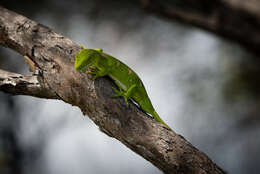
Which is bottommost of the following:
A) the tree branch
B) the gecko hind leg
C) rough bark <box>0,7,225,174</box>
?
the tree branch

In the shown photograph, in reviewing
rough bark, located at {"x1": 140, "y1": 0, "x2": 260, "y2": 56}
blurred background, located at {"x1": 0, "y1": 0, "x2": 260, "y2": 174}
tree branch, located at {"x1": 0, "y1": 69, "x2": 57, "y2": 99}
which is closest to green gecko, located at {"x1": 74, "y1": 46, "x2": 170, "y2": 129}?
tree branch, located at {"x1": 0, "y1": 69, "x2": 57, "y2": 99}

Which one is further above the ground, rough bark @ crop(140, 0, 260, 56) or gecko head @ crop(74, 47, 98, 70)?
rough bark @ crop(140, 0, 260, 56)

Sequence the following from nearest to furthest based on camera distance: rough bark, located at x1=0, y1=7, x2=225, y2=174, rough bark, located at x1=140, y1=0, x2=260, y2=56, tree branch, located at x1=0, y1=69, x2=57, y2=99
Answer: rough bark, located at x1=0, y1=7, x2=225, y2=174 < tree branch, located at x1=0, y1=69, x2=57, y2=99 < rough bark, located at x1=140, y1=0, x2=260, y2=56

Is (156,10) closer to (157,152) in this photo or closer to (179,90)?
(179,90)

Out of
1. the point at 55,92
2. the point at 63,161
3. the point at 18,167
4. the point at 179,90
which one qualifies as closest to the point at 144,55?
the point at 179,90

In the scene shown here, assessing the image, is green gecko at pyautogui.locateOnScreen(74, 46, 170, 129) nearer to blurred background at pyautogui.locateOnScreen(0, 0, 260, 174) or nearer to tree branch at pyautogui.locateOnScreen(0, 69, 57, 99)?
tree branch at pyautogui.locateOnScreen(0, 69, 57, 99)

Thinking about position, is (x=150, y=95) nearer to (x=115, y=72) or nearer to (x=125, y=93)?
(x=115, y=72)
